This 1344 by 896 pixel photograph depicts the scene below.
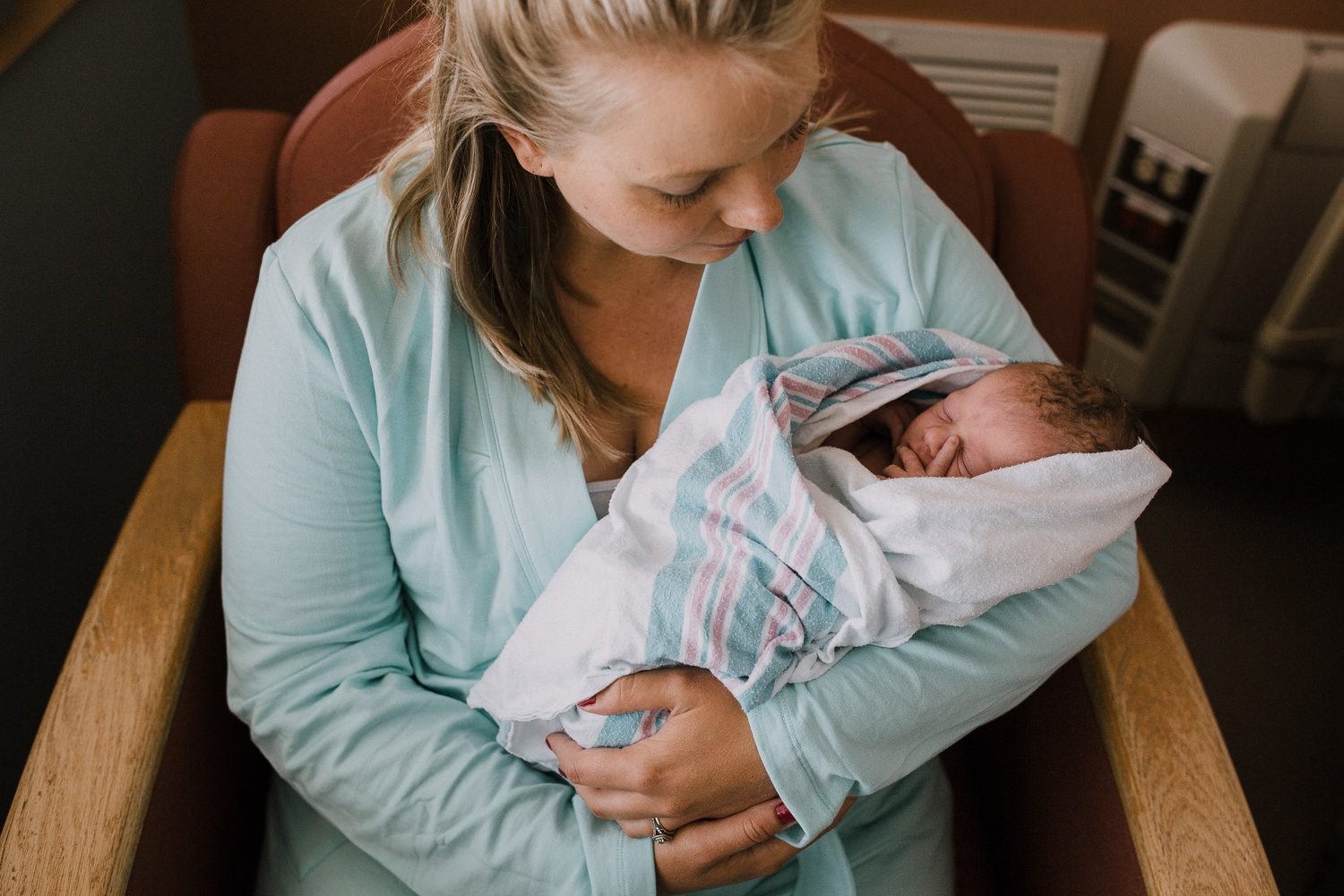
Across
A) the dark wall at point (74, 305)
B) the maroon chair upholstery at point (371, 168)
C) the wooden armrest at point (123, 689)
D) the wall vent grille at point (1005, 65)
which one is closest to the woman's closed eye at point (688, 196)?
the maroon chair upholstery at point (371, 168)

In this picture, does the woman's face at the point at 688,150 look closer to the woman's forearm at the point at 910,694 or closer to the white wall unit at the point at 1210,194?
the woman's forearm at the point at 910,694

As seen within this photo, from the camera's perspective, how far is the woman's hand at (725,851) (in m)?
0.94

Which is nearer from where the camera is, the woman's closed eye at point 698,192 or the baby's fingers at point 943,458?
the woman's closed eye at point 698,192

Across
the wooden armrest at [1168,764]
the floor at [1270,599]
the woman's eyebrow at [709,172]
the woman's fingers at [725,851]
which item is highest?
the woman's eyebrow at [709,172]

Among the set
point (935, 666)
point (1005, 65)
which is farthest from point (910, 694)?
point (1005, 65)

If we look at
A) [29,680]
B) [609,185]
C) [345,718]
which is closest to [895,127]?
[609,185]

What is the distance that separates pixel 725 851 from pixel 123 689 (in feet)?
1.90

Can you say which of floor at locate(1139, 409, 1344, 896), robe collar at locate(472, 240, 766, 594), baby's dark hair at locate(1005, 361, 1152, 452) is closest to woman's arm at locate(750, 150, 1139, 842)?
baby's dark hair at locate(1005, 361, 1152, 452)

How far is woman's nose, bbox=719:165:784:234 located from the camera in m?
0.79

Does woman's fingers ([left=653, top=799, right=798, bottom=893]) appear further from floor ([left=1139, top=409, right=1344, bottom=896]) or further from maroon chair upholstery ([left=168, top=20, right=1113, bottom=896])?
floor ([left=1139, top=409, right=1344, bottom=896])

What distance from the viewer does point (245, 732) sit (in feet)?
3.76

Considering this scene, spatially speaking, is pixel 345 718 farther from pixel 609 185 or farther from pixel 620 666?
pixel 609 185

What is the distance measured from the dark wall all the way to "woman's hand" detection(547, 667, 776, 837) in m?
0.89

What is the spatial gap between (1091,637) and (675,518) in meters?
0.43
